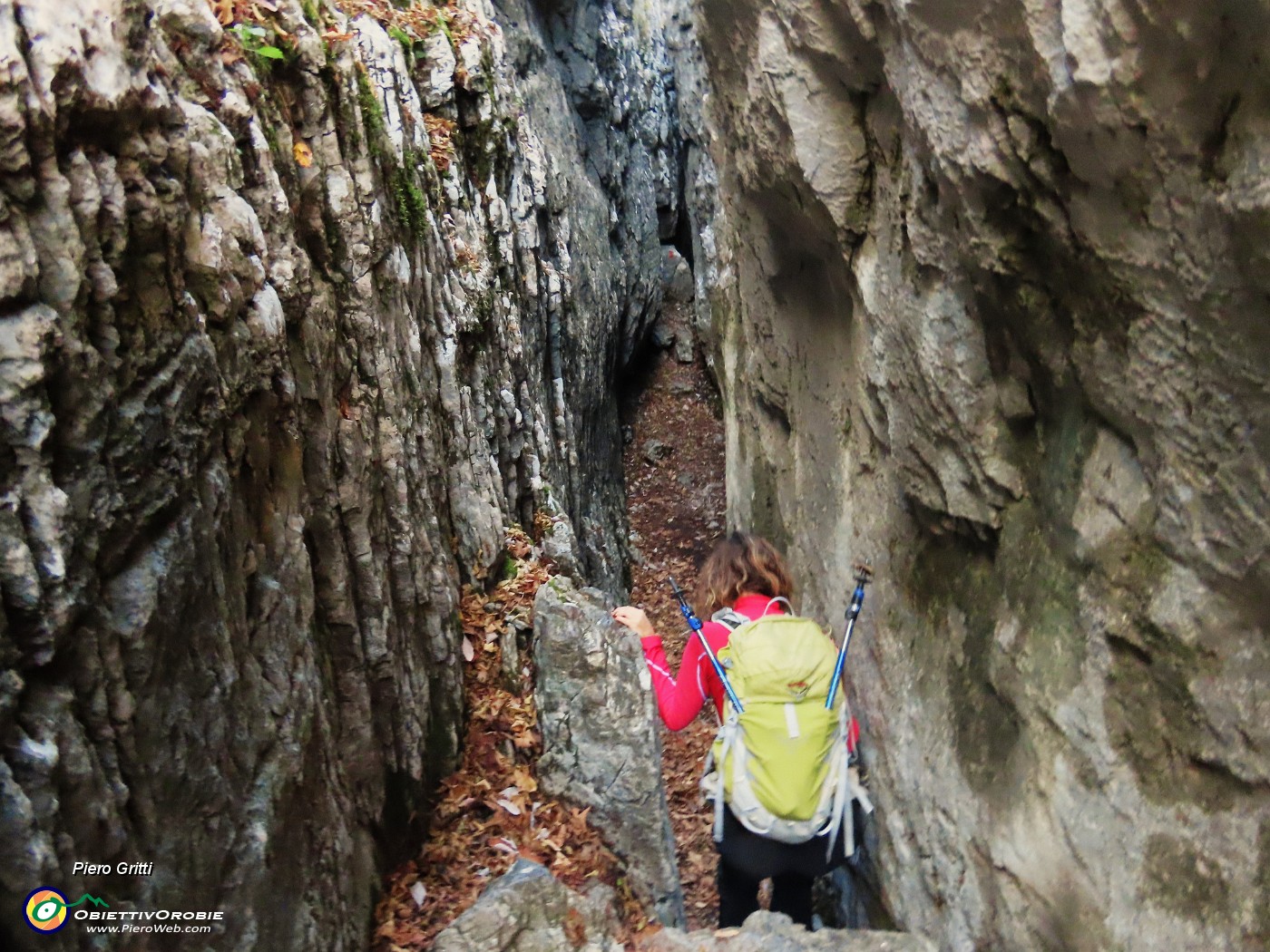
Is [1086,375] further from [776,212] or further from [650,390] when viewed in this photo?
[650,390]

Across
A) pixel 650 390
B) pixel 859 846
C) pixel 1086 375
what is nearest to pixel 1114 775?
pixel 1086 375

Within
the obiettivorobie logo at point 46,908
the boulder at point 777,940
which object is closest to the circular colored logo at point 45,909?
the obiettivorobie logo at point 46,908

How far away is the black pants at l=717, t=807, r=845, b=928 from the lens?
3.89 meters

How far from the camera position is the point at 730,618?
13.1 feet

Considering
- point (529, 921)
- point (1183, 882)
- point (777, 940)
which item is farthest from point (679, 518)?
point (1183, 882)

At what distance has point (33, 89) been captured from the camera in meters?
1.89

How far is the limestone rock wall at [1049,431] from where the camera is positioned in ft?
7.96

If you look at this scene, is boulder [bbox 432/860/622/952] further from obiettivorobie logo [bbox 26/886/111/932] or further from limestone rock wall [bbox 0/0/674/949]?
obiettivorobie logo [bbox 26/886/111/932]

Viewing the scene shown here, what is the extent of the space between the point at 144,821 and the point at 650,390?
17013mm

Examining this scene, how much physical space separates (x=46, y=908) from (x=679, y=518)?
43.9ft

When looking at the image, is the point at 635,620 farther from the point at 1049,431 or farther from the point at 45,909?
the point at 45,909

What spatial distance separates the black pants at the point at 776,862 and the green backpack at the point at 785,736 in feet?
0.33

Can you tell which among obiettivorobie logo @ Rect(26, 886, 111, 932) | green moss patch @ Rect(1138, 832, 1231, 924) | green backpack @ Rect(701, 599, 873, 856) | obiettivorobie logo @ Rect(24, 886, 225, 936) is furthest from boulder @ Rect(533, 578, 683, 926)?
obiettivorobie logo @ Rect(26, 886, 111, 932)

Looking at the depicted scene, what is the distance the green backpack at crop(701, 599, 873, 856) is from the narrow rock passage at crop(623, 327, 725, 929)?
10.4ft
